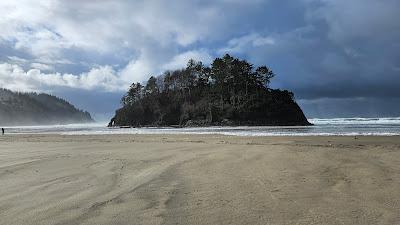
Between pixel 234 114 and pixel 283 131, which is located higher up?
pixel 234 114

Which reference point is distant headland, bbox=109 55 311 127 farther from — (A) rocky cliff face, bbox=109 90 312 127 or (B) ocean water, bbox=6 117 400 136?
(B) ocean water, bbox=6 117 400 136

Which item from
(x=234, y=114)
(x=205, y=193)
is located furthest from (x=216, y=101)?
(x=205, y=193)

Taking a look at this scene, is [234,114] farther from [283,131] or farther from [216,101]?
[283,131]

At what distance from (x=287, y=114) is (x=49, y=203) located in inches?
3837

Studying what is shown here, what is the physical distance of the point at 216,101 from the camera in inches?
4151

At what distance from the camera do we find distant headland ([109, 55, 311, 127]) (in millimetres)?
98500

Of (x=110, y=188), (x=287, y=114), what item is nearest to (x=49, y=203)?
(x=110, y=188)

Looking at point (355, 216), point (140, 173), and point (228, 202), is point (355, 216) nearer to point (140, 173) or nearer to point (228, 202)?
point (228, 202)

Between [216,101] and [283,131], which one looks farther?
[216,101]

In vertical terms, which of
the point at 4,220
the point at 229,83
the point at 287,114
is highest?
the point at 229,83

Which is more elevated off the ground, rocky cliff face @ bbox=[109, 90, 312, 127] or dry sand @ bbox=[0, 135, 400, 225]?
rocky cliff face @ bbox=[109, 90, 312, 127]

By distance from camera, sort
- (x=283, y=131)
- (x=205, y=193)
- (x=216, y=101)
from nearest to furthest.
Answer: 1. (x=205, y=193)
2. (x=283, y=131)
3. (x=216, y=101)

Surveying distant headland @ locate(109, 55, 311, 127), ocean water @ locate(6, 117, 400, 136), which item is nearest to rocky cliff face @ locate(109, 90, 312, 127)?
distant headland @ locate(109, 55, 311, 127)

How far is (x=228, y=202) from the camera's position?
237 inches
